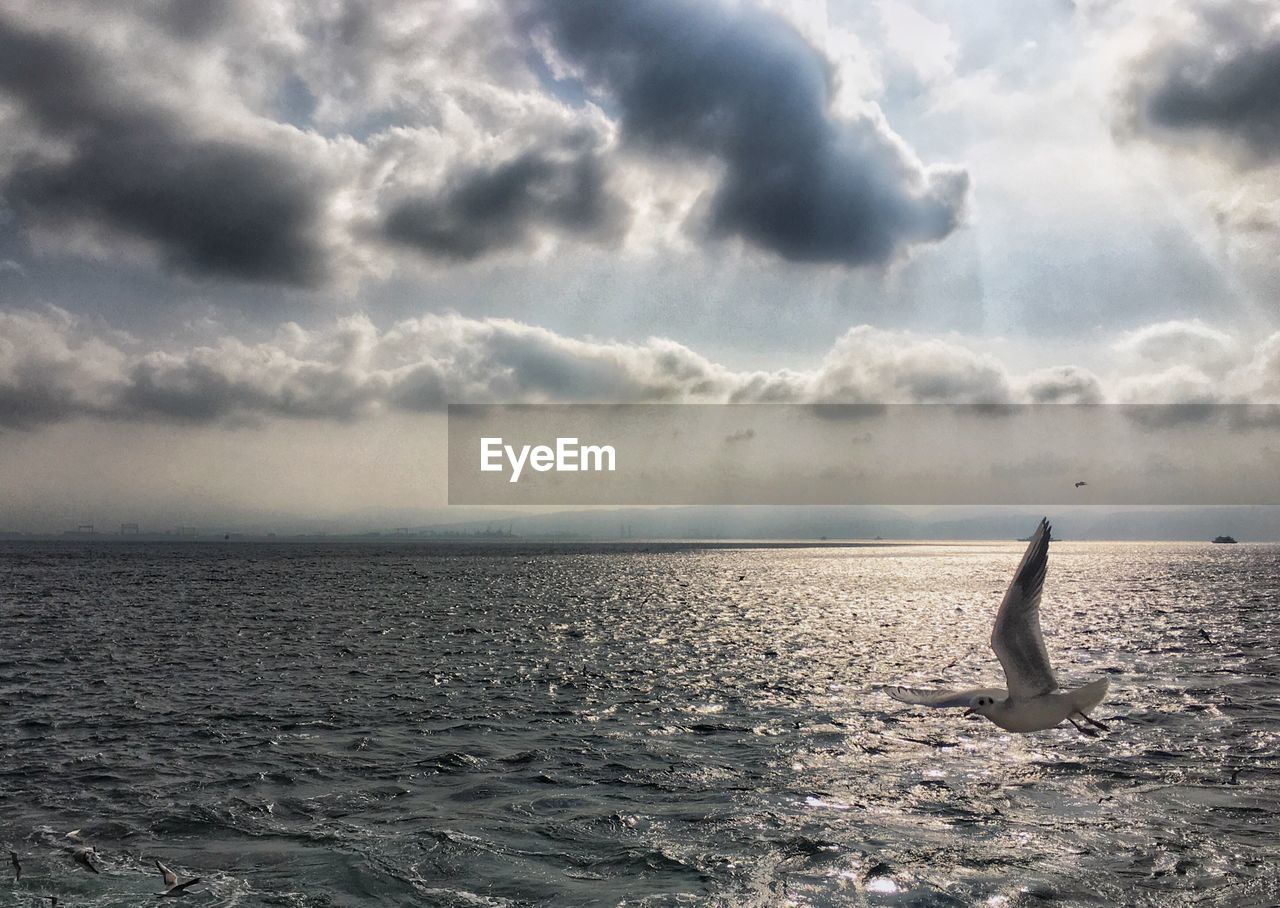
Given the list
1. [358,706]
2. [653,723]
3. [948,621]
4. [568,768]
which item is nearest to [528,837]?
[568,768]

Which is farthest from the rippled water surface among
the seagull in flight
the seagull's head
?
the seagull in flight

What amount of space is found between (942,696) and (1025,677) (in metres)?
1.01

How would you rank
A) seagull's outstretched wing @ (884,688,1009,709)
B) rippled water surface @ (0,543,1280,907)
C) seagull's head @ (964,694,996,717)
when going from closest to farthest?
seagull's outstretched wing @ (884,688,1009,709), seagull's head @ (964,694,996,717), rippled water surface @ (0,543,1280,907)

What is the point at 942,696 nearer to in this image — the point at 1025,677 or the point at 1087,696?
the point at 1025,677

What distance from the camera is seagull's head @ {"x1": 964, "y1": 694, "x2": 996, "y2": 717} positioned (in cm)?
1103

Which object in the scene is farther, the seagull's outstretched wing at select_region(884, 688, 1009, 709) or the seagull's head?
the seagull's head

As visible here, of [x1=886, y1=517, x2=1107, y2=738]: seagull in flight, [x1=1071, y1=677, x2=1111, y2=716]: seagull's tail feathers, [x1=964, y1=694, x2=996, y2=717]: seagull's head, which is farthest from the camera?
[x1=964, y1=694, x2=996, y2=717]: seagull's head

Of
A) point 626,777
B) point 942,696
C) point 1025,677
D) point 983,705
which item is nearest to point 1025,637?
point 1025,677

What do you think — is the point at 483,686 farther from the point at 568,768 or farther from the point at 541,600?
the point at 541,600

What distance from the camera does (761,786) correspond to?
62.8 feet

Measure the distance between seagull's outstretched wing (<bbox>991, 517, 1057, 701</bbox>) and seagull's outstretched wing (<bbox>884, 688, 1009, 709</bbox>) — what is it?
0.37 m

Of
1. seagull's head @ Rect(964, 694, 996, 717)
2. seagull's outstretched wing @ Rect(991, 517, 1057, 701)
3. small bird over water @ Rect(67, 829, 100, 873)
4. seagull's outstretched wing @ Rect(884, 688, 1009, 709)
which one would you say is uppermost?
seagull's outstretched wing @ Rect(991, 517, 1057, 701)

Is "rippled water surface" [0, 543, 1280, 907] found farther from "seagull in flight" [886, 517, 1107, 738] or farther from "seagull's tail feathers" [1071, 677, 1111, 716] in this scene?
"seagull's tail feathers" [1071, 677, 1111, 716]

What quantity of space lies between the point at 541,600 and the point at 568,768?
63.7m
